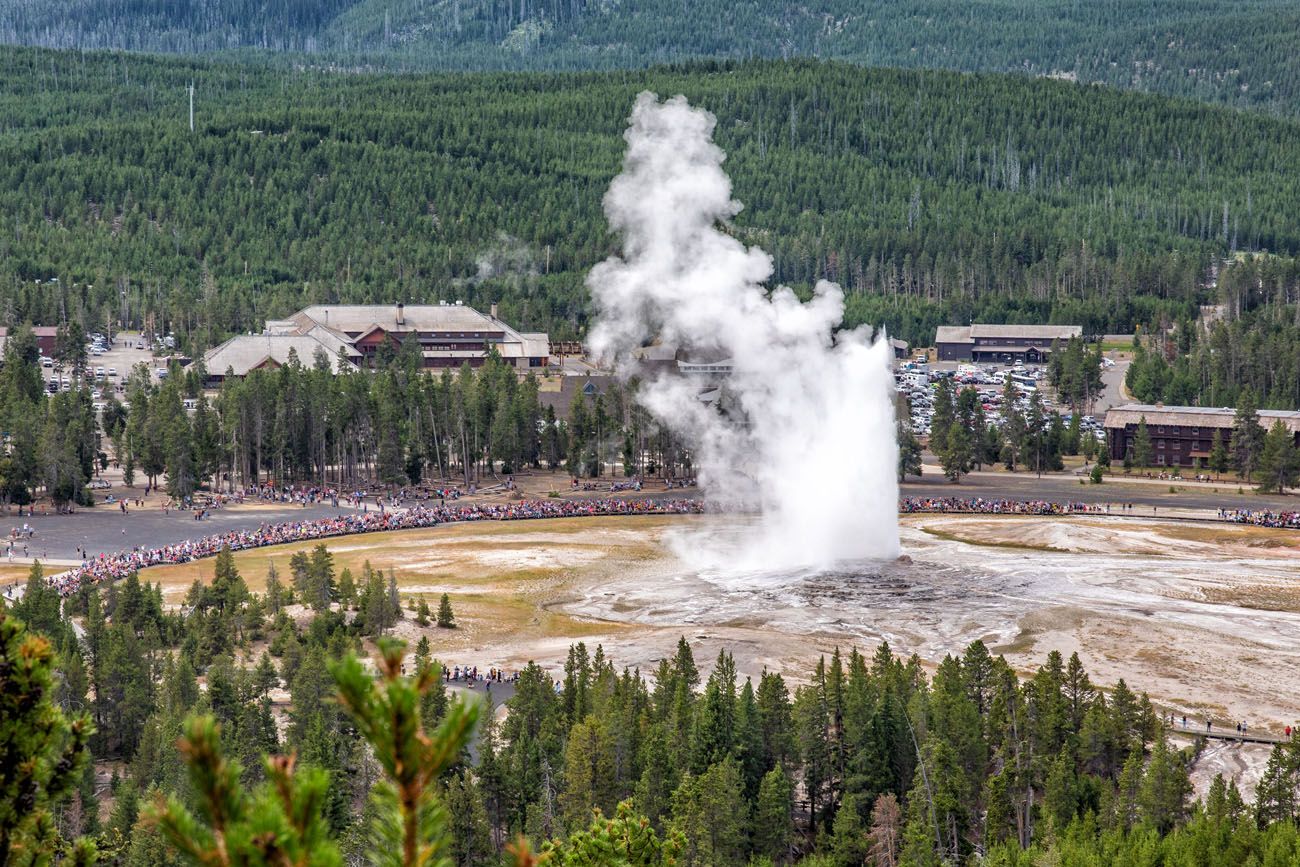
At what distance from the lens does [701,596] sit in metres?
87.3

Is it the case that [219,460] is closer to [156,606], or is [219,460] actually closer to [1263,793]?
[156,606]

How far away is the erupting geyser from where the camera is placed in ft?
323

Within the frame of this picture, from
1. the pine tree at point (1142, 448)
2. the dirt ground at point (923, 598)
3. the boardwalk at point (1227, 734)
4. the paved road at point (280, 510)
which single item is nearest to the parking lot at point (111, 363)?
the paved road at point (280, 510)

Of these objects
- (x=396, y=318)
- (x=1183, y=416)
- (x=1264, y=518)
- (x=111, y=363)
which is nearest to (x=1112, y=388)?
(x=1183, y=416)

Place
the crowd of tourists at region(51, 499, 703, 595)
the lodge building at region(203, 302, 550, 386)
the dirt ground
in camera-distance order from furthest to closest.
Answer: the lodge building at region(203, 302, 550, 386), the crowd of tourists at region(51, 499, 703, 595), the dirt ground

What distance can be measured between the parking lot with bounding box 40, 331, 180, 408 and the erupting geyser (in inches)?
2336

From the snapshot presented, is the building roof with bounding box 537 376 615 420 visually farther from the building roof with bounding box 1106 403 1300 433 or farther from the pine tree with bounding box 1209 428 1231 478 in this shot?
Answer: the pine tree with bounding box 1209 428 1231 478

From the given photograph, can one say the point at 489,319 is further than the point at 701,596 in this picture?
Yes

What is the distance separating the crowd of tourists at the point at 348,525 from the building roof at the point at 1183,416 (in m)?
40.6

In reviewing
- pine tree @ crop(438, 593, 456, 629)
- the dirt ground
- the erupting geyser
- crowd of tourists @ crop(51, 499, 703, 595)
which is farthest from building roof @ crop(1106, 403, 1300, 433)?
pine tree @ crop(438, 593, 456, 629)

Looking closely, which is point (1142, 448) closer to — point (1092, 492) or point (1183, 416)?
point (1183, 416)

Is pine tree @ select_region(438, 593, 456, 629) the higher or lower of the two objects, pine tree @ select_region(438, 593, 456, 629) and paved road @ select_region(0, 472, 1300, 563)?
the lower

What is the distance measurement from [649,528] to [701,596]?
2460 centimetres

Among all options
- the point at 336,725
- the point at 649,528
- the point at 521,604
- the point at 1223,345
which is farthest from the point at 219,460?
the point at 1223,345
